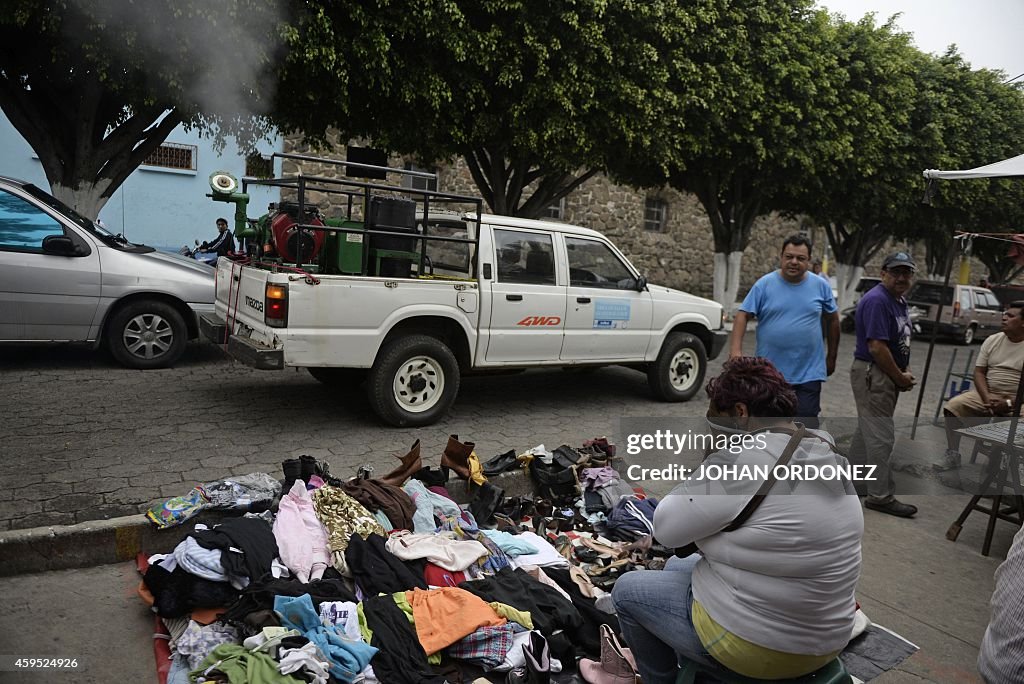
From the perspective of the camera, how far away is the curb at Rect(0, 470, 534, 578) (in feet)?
11.8

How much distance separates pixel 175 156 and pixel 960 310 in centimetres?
1947

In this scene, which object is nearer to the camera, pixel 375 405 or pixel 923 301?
pixel 375 405

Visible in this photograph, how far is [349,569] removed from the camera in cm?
355

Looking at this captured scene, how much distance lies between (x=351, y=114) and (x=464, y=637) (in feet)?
27.6

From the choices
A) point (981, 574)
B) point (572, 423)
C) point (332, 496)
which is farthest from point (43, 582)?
point (981, 574)

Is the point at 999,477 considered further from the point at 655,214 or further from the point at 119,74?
the point at 655,214

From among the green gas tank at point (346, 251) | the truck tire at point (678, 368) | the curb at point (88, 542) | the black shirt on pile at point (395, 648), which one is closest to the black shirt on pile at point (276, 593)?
the black shirt on pile at point (395, 648)

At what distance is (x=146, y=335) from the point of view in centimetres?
763

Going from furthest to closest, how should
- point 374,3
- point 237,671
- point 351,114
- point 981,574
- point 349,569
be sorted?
1. point 351,114
2. point 374,3
3. point 981,574
4. point 349,569
5. point 237,671

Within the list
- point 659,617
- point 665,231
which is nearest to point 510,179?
point 659,617

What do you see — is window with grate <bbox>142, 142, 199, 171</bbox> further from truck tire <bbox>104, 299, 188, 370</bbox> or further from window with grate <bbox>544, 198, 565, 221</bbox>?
truck tire <bbox>104, 299, 188, 370</bbox>

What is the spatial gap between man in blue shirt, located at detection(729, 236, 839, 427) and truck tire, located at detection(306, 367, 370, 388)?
374 cm

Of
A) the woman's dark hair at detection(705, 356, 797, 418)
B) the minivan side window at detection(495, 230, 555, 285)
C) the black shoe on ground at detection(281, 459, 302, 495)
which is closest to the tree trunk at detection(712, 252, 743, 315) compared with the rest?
the minivan side window at detection(495, 230, 555, 285)

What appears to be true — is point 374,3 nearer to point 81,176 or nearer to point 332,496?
point 81,176
